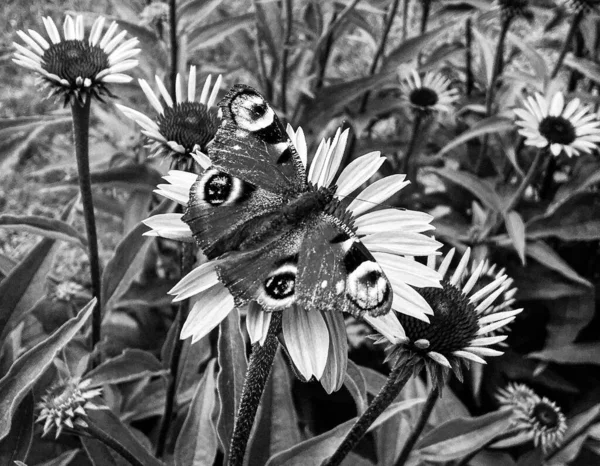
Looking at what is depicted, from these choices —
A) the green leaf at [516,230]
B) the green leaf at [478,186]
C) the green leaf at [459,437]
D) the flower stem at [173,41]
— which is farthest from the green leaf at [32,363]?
the green leaf at [478,186]

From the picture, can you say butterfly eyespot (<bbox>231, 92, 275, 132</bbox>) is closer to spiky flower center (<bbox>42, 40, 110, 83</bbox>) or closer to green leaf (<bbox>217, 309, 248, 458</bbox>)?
green leaf (<bbox>217, 309, 248, 458</bbox>)

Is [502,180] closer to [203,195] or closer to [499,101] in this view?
[499,101]

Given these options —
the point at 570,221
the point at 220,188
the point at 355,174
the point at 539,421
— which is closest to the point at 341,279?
the point at 220,188

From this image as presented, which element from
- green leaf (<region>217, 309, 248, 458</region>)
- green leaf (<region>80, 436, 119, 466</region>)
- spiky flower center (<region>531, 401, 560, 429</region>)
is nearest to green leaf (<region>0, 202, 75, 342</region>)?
green leaf (<region>80, 436, 119, 466</region>)

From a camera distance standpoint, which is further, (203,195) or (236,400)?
(236,400)

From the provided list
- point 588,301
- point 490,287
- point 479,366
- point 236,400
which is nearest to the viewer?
point 490,287

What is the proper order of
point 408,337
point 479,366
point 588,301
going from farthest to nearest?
point 588,301 → point 479,366 → point 408,337

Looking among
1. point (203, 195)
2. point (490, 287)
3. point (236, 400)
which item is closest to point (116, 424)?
point (236, 400)

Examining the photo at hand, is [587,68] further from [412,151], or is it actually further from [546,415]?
[546,415]
